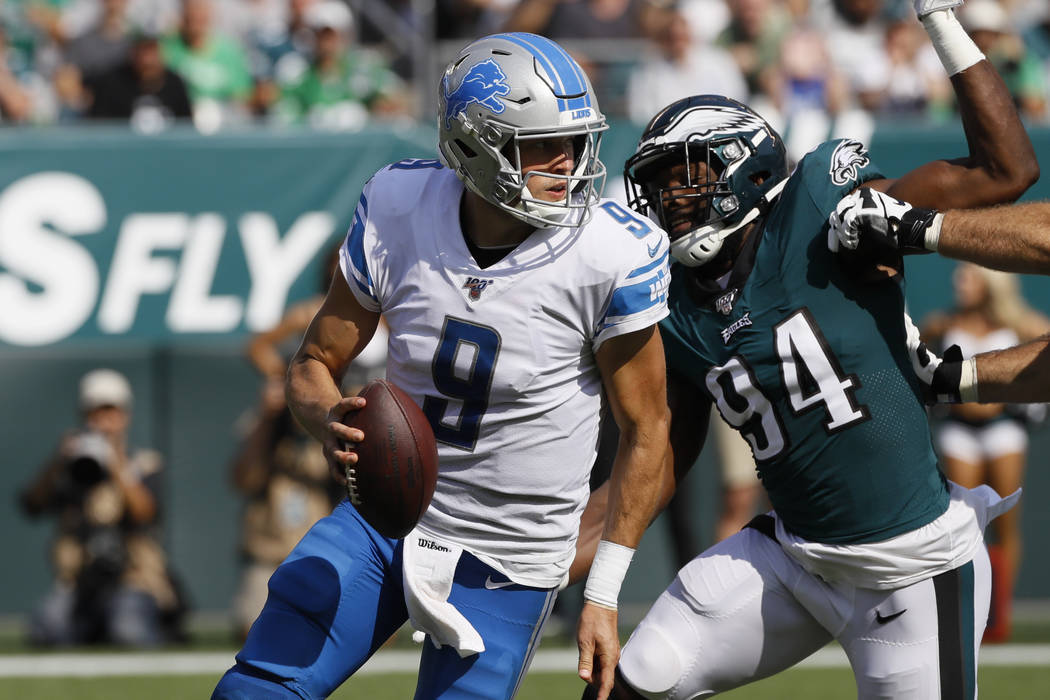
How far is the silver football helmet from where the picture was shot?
3.07 metres

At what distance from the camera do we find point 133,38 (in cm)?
830

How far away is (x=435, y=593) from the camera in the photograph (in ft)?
10.2

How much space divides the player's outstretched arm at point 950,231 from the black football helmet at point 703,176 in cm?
32

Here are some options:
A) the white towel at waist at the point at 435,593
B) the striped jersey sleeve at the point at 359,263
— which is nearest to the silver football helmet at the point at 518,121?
the striped jersey sleeve at the point at 359,263

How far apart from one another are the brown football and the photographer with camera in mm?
4237

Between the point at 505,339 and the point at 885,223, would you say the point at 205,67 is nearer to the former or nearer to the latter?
the point at 505,339

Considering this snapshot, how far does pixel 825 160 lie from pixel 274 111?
219 inches

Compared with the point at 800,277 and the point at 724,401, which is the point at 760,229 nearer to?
the point at 800,277

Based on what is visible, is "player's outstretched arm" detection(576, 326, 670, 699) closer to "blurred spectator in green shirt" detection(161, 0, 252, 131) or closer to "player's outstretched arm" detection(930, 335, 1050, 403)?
"player's outstretched arm" detection(930, 335, 1050, 403)

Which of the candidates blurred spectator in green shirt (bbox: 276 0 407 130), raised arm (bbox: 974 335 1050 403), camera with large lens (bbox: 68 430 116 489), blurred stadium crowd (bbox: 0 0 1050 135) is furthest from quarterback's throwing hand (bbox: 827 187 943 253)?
blurred spectator in green shirt (bbox: 276 0 407 130)

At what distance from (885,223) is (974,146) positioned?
0.35 metres

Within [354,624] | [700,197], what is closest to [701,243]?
[700,197]

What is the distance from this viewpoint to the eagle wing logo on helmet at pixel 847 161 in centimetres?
343

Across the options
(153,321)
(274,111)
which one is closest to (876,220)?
(153,321)
